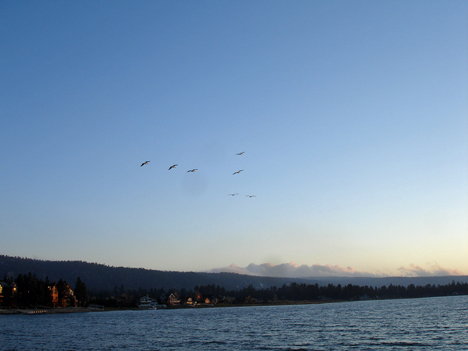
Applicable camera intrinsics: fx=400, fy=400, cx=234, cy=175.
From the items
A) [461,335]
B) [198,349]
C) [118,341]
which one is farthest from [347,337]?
[118,341]

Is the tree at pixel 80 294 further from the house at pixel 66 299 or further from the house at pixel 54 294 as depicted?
the house at pixel 54 294

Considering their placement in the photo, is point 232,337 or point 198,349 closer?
point 198,349

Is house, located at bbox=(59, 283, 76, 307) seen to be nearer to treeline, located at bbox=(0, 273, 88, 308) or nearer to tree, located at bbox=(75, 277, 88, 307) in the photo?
tree, located at bbox=(75, 277, 88, 307)

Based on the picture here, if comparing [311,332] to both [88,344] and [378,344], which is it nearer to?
[378,344]

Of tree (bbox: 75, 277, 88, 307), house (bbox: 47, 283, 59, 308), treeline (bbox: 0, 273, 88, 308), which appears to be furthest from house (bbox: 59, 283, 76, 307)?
treeline (bbox: 0, 273, 88, 308)

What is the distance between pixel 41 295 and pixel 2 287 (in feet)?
45.5

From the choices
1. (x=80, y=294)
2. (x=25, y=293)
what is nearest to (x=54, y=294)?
(x=80, y=294)

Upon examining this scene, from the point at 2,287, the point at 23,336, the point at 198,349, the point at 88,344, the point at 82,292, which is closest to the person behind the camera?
the point at 198,349

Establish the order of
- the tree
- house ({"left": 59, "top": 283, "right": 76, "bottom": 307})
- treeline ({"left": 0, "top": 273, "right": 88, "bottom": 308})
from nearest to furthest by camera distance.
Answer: treeline ({"left": 0, "top": 273, "right": 88, "bottom": 308})
house ({"left": 59, "top": 283, "right": 76, "bottom": 307})
the tree

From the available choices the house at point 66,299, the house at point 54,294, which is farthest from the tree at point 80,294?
the house at point 54,294

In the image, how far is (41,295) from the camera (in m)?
144

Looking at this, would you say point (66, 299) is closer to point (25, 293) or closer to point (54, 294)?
point (54, 294)

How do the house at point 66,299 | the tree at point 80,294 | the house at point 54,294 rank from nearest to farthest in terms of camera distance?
the house at point 54,294
the house at point 66,299
the tree at point 80,294

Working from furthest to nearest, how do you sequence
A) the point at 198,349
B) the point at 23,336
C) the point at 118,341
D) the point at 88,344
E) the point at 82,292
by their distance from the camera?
the point at 82,292 < the point at 23,336 < the point at 118,341 < the point at 88,344 < the point at 198,349
